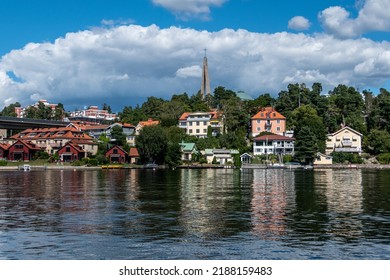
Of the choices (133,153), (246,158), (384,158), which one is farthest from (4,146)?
(384,158)

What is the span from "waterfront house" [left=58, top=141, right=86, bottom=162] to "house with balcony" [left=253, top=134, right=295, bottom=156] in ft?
113

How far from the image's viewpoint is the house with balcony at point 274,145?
95875 millimetres

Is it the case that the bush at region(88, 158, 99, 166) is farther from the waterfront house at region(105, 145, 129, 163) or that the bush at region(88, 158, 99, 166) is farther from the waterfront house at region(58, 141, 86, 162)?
the waterfront house at region(58, 141, 86, 162)

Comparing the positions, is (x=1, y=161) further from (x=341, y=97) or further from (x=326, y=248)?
(x=326, y=248)

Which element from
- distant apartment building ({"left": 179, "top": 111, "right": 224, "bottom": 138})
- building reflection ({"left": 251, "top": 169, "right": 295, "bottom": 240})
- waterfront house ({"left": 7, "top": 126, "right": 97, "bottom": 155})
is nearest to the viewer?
building reflection ({"left": 251, "top": 169, "right": 295, "bottom": 240})

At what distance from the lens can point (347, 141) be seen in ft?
322

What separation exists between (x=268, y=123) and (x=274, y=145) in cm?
777

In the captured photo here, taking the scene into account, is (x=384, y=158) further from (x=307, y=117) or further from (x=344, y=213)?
(x=344, y=213)

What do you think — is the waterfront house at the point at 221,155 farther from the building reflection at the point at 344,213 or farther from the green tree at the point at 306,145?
the building reflection at the point at 344,213

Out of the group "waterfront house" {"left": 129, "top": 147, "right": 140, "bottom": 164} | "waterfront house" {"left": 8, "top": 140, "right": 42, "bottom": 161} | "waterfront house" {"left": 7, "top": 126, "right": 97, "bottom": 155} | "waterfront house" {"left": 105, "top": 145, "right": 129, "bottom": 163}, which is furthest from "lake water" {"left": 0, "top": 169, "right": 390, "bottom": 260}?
"waterfront house" {"left": 7, "top": 126, "right": 97, "bottom": 155}

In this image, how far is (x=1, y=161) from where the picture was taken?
90.2m

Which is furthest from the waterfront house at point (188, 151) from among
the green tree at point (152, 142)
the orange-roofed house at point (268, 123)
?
the orange-roofed house at point (268, 123)

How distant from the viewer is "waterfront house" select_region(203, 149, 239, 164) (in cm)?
9200
